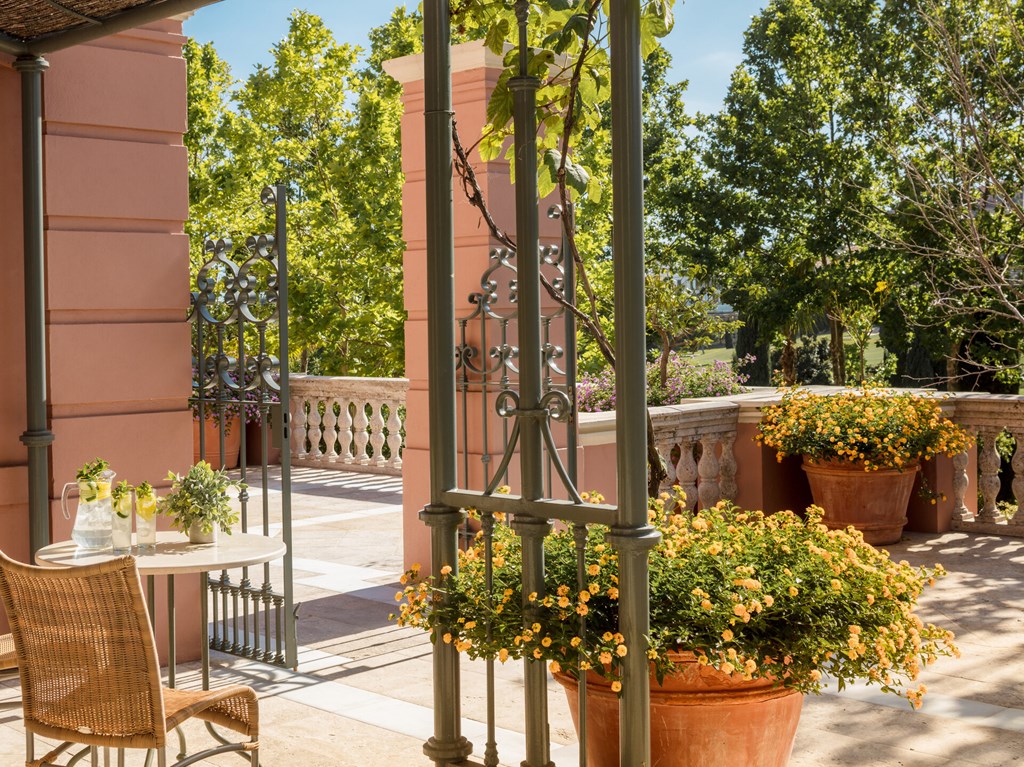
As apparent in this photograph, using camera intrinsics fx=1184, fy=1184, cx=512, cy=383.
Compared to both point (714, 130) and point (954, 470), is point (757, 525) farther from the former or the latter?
point (714, 130)

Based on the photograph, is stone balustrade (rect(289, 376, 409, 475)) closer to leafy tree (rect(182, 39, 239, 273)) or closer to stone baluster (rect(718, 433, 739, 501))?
leafy tree (rect(182, 39, 239, 273))

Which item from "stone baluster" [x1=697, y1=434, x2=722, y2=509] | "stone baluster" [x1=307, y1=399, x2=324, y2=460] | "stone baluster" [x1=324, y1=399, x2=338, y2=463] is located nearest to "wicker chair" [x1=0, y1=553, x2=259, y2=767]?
"stone baluster" [x1=697, y1=434, x2=722, y2=509]

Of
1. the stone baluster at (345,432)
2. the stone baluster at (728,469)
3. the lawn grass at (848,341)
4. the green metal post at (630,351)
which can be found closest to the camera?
the green metal post at (630,351)

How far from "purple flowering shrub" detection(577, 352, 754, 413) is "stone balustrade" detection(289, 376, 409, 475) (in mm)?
2429

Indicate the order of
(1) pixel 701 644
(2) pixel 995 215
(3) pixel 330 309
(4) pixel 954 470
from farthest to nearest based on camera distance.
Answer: (2) pixel 995 215
(3) pixel 330 309
(4) pixel 954 470
(1) pixel 701 644

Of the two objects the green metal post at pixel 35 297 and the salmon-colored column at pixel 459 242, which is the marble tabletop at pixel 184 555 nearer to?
the green metal post at pixel 35 297

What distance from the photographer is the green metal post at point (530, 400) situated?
119 inches

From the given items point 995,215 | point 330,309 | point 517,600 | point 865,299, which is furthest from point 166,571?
point 865,299

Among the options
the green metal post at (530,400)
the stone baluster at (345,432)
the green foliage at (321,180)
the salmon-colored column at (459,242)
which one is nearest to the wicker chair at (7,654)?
the green metal post at (530,400)

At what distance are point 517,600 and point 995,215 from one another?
17.4 metres

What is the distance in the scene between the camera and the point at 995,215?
1848 cm

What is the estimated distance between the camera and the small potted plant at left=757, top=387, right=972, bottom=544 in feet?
27.2

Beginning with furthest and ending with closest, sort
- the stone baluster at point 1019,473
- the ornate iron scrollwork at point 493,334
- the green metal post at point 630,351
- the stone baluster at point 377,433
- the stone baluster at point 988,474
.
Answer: the stone baluster at point 377,433, the stone baluster at point 988,474, the stone baluster at point 1019,473, the ornate iron scrollwork at point 493,334, the green metal post at point 630,351

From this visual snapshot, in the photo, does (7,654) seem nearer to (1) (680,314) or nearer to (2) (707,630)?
(2) (707,630)
